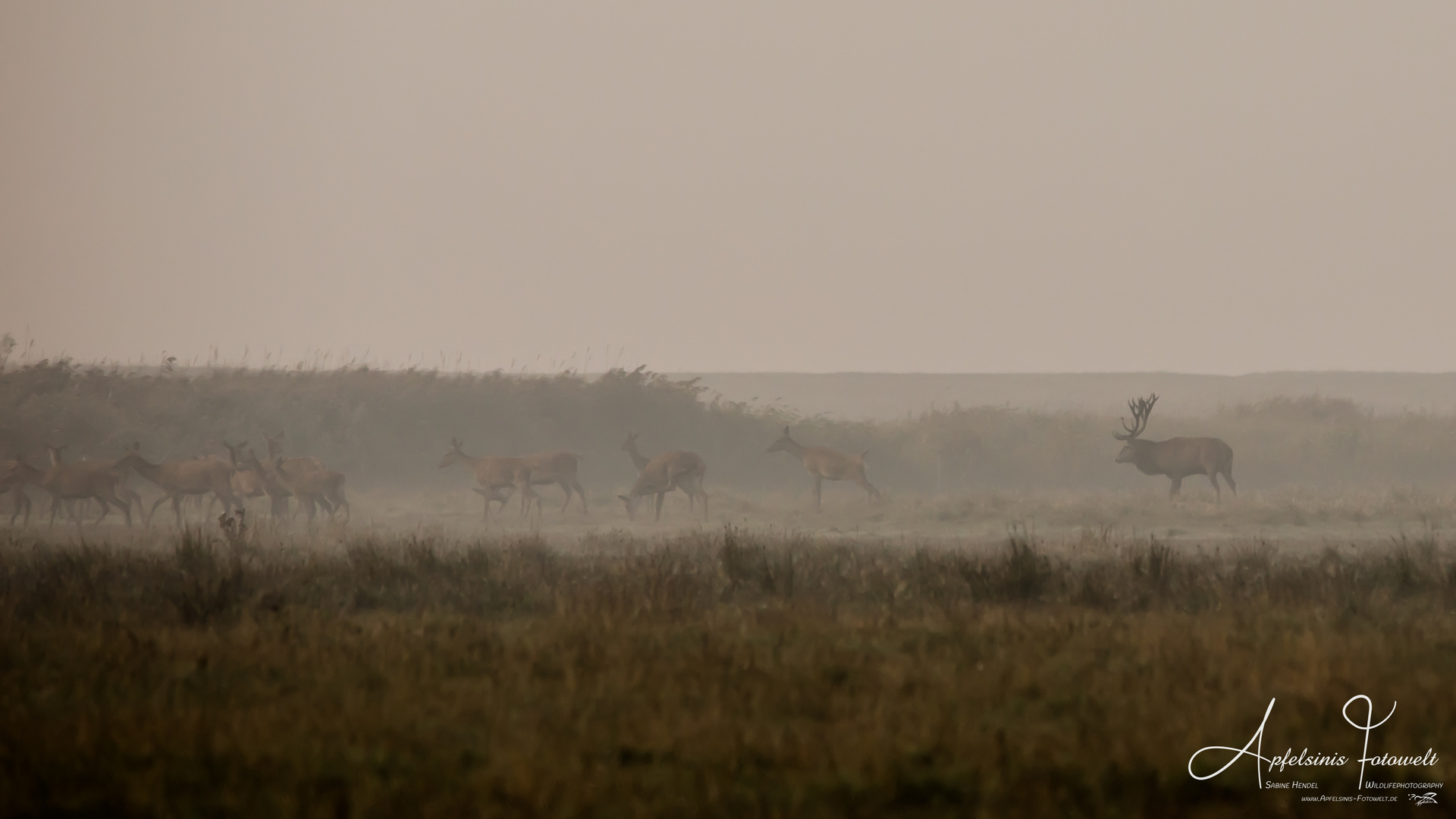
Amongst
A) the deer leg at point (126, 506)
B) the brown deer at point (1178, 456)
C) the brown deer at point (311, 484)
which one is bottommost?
the deer leg at point (126, 506)

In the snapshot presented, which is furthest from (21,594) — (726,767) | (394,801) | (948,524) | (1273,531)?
(1273,531)

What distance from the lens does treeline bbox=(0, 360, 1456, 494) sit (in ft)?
123

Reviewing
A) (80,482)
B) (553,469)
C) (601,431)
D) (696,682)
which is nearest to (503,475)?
(553,469)

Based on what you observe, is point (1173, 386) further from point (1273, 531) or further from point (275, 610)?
point (275, 610)

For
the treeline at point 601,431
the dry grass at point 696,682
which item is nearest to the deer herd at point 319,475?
the treeline at point 601,431

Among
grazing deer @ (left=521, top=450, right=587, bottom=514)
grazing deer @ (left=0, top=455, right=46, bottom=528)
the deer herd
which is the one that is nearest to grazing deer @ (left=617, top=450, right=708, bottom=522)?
the deer herd

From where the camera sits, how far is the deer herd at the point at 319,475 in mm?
26188

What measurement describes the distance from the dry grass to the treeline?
23252mm

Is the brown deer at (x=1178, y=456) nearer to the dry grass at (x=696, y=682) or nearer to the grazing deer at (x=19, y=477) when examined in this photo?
the dry grass at (x=696, y=682)

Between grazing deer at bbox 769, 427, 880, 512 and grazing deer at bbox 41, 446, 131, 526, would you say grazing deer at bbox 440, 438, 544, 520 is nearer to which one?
grazing deer at bbox 769, 427, 880, 512

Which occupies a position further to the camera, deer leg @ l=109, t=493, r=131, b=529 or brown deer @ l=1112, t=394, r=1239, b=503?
brown deer @ l=1112, t=394, r=1239, b=503

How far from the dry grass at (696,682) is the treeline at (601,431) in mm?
23252

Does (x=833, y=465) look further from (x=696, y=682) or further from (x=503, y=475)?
(x=696, y=682)

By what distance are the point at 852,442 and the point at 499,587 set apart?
91.0 feet
